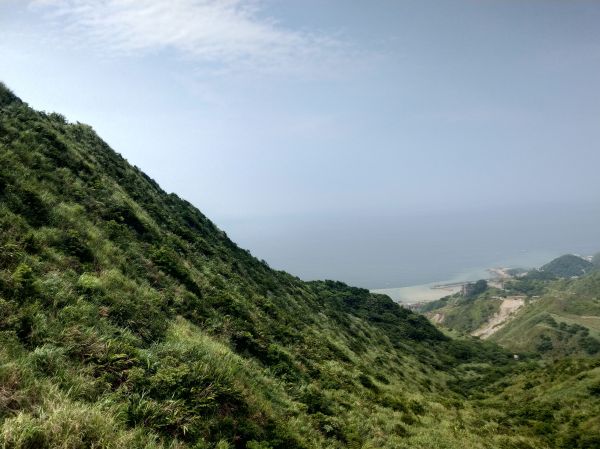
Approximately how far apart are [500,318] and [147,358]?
204 m

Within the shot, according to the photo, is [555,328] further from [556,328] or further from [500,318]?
[500,318]

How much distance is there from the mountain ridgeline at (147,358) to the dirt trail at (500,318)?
148107mm

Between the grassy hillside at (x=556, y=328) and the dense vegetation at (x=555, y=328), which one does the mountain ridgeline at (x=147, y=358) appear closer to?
the dense vegetation at (x=555, y=328)

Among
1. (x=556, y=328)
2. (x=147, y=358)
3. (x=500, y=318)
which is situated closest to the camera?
(x=147, y=358)

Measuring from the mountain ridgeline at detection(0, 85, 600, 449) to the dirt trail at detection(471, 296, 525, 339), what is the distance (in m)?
148

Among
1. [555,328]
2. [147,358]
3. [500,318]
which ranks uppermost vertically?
[147,358]

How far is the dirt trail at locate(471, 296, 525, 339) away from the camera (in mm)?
164875

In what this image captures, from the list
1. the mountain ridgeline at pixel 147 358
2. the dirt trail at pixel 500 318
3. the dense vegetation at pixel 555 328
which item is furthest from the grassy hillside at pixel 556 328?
the mountain ridgeline at pixel 147 358

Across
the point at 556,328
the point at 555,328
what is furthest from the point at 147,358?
the point at 556,328

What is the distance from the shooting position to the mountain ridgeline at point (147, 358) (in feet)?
23.7

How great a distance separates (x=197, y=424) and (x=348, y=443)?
7.57 m

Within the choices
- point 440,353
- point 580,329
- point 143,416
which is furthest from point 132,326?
point 580,329

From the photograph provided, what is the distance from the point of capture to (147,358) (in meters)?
9.39

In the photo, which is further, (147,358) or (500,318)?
(500,318)
